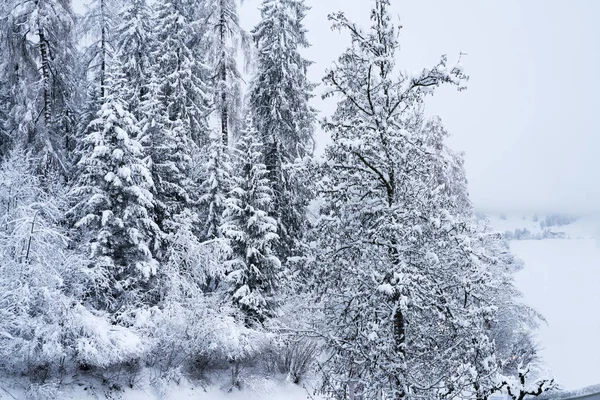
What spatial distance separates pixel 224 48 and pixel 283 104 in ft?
16.4

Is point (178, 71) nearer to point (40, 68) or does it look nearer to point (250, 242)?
point (40, 68)

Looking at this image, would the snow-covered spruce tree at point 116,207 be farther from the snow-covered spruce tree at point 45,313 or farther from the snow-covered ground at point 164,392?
the snow-covered ground at point 164,392

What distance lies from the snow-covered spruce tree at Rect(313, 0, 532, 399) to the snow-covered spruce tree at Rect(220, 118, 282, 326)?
651cm

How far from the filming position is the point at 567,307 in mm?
39094

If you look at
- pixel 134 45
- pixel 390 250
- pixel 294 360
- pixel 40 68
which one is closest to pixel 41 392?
pixel 294 360

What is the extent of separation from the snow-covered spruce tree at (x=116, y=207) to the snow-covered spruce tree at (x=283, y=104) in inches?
240

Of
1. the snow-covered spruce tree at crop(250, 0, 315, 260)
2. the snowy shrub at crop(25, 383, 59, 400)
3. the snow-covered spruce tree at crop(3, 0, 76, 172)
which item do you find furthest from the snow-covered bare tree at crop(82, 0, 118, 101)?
the snowy shrub at crop(25, 383, 59, 400)

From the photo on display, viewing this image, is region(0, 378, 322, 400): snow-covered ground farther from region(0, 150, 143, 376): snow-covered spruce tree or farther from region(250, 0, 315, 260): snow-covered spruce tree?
region(250, 0, 315, 260): snow-covered spruce tree

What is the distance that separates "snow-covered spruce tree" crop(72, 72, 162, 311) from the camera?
12.0m

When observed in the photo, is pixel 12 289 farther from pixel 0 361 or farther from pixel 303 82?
pixel 303 82

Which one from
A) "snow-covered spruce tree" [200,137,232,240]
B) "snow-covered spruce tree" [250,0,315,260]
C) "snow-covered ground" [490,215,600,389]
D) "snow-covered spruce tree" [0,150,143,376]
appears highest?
"snow-covered spruce tree" [250,0,315,260]

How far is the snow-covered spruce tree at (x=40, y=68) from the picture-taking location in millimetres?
15453

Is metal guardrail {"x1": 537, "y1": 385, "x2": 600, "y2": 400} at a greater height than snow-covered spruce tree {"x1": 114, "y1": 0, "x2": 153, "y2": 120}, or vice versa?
snow-covered spruce tree {"x1": 114, "y1": 0, "x2": 153, "y2": 120}

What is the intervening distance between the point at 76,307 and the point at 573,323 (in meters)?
38.6
